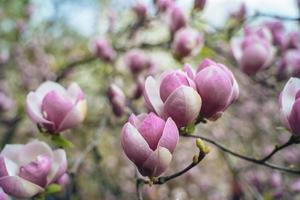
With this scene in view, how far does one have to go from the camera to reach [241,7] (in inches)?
73.5

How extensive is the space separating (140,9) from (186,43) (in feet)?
1.74

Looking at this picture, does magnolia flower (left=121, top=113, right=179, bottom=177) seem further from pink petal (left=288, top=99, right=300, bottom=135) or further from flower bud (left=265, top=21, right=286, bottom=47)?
flower bud (left=265, top=21, right=286, bottom=47)

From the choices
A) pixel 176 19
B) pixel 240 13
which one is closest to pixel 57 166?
pixel 176 19

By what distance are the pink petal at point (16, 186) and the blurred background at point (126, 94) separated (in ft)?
1.66

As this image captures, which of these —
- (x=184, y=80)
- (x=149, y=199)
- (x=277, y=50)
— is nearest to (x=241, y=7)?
(x=277, y=50)

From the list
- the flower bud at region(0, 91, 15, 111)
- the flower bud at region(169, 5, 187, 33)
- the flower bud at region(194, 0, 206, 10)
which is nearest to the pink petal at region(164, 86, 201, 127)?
the flower bud at region(169, 5, 187, 33)

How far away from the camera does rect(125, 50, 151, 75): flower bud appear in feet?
5.86

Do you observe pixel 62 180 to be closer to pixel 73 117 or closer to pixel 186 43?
pixel 73 117

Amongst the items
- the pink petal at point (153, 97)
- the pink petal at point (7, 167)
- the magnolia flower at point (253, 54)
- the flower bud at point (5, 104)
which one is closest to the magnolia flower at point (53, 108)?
the pink petal at point (7, 167)

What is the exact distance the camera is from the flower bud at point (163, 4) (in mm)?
1804

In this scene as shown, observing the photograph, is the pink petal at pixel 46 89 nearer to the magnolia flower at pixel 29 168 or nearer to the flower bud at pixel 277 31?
the magnolia flower at pixel 29 168

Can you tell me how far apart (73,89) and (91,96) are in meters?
2.59

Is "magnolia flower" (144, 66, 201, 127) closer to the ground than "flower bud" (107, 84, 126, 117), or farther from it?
farther from it

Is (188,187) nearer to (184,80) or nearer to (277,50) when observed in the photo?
(277,50)
